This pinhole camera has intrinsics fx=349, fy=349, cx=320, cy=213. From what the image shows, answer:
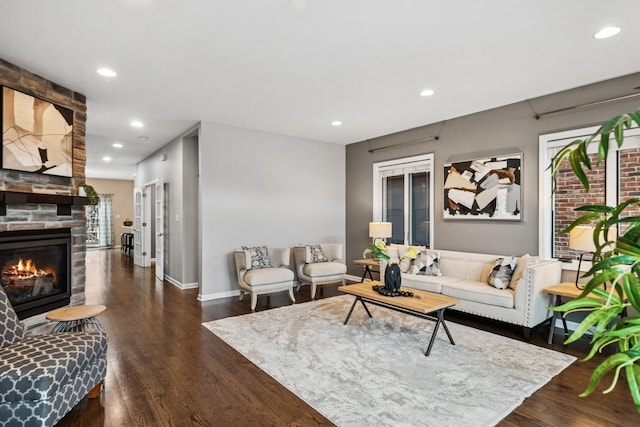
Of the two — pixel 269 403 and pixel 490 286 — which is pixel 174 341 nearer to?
pixel 269 403

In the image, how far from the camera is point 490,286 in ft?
13.4

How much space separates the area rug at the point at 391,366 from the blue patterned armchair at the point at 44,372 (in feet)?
4.12

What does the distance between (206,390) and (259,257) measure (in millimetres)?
2743

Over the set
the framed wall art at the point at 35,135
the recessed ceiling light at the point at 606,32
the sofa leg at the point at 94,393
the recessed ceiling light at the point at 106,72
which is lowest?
the sofa leg at the point at 94,393

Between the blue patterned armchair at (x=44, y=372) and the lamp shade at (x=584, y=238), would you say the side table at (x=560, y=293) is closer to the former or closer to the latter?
the lamp shade at (x=584, y=238)

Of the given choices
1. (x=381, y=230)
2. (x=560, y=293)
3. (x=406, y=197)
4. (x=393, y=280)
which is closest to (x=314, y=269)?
(x=381, y=230)

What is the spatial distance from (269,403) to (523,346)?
255 centimetres

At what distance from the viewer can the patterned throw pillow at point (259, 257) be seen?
17.0 feet

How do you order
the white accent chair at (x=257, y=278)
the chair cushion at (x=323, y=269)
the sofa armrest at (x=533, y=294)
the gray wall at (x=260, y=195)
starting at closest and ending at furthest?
the sofa armrest at (x=533, y=294)
the white accent chair at (x=257, y=278)
the gray wall at (x=260, y=195)
the chair cushion at (x=323, y=269)

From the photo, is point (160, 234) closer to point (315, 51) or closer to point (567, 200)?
point (315, 51)

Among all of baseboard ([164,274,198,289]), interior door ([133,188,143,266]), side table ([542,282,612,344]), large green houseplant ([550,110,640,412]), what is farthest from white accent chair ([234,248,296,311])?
interior door ([133,188,143,266])

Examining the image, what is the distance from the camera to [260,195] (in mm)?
5844

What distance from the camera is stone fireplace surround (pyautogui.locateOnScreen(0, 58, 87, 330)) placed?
10.7 feet

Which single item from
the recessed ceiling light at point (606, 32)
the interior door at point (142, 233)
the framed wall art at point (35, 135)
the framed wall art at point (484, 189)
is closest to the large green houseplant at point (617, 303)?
the recessed ceiling light at point (606, 32)
